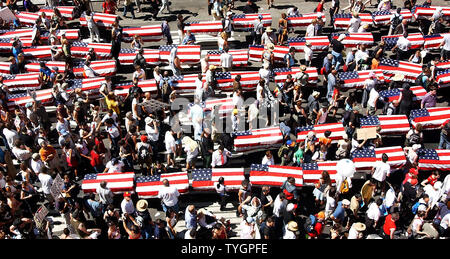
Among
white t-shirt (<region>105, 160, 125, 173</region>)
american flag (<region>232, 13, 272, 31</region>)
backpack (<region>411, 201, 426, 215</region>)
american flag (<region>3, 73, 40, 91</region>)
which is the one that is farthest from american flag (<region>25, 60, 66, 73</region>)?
backpack (<region>411, 201, 426, 215</region>)

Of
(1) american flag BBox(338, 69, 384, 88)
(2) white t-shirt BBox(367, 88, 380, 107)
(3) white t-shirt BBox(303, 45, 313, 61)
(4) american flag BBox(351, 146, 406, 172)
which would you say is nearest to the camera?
(4) american flag BBox(351, 146, 406, 172)

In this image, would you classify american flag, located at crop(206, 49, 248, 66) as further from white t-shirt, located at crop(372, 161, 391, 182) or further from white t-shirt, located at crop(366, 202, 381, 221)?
white t-shirt, located at crop(366, 202, 381, 221)

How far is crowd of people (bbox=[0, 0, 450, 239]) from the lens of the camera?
37.0 ft

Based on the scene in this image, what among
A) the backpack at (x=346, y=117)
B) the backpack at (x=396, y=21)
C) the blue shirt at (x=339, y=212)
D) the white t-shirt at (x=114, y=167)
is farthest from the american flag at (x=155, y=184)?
the backpack at (x=396, y=21)

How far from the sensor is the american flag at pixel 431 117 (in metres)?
14.3

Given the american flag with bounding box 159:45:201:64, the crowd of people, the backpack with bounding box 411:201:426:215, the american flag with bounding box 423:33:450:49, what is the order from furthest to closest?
1. the american flag with bounding box 423:33:450:49
2. the american flag with bounding box 159:45:201:64
3. the backpack with bounding box 411:201:426:215
4. the crowd of people

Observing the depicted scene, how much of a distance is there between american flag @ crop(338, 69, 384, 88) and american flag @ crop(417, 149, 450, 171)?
11.8 ft

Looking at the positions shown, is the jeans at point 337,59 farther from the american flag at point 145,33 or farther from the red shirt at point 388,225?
the red shirt at point 388,225

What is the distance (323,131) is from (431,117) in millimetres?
3544

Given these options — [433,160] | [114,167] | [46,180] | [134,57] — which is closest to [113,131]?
[114,167]

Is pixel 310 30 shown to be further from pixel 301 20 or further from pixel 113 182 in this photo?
pixel 113 182

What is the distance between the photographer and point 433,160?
509 inches
